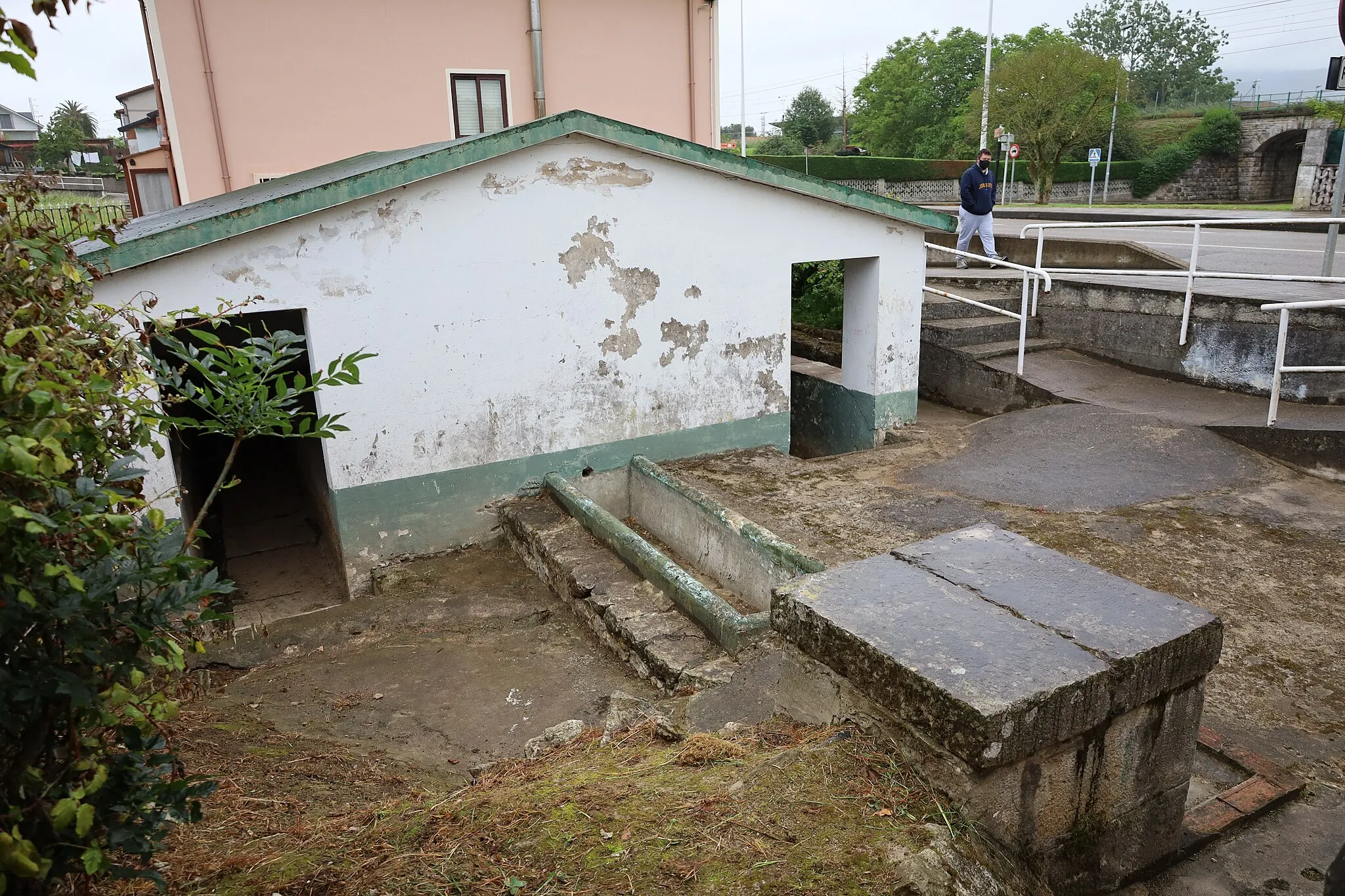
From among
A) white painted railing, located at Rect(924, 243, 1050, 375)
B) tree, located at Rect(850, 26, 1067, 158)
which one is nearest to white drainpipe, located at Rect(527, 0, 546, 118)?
white painted railing, located at Rect(924, 243, 1050, 375)

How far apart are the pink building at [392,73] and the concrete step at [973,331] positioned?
24.0 feet

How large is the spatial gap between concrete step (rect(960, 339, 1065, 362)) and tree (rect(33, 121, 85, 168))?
63.2 meters

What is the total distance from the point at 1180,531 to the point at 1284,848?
3.79 metres

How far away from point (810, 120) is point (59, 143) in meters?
51.1

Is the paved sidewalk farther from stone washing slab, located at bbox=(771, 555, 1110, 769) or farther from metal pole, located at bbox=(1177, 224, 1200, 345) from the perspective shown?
stone washing slab, located at bbox=(771, 555, 1110, 769)

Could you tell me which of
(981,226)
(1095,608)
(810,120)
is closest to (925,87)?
(810,120)

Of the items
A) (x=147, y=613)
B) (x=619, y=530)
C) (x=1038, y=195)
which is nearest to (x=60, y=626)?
(x=147, y=613)

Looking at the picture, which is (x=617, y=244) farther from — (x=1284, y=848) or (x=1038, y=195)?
(x=1038, y=195)

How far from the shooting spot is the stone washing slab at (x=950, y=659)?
2443mm

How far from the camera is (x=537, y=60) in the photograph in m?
15.4

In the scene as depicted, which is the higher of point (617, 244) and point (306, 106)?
point (306, 106)

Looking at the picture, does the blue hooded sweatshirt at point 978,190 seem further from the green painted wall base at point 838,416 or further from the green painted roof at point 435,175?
the green painted roof at point 435,175

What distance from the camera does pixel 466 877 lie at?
2463 millimetres

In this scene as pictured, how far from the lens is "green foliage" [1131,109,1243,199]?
3941 cm
